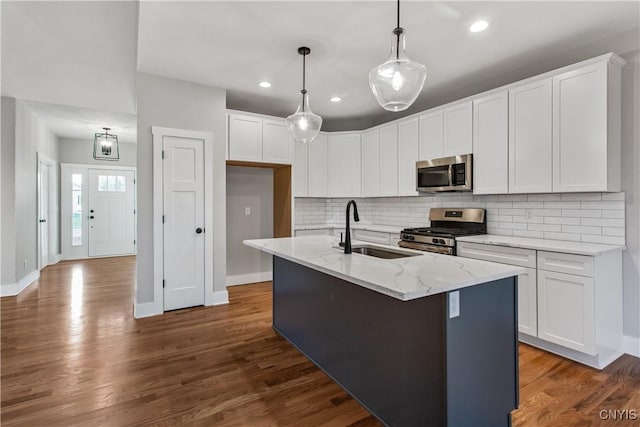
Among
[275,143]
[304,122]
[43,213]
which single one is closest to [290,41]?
[304,122]

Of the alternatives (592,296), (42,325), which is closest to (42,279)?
(42,325)

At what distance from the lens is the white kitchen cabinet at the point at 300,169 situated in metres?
5.01

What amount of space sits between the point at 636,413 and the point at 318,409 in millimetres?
1870

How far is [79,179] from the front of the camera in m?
7.52

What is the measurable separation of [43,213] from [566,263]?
26.1 ft

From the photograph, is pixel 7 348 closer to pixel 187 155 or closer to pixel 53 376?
pixel 53 376

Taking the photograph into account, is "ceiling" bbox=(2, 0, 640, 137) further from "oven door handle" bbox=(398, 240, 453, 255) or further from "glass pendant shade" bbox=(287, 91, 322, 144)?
"oven door handle" bbox=(398, 240, 453, 255)

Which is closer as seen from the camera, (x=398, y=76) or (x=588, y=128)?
(x=398, y=76)

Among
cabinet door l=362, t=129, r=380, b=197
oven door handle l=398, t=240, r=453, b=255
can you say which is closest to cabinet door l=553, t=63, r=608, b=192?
oven door handle l=398, t=240, r=453, b=255

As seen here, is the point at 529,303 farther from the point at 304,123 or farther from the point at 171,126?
the point at 171,126

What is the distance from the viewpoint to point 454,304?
1.56 metres

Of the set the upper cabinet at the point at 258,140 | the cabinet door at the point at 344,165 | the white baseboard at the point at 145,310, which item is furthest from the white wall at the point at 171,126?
the cabinet door at the point at 344,165

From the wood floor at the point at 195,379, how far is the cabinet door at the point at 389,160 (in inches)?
93.3

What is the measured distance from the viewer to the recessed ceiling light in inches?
103
